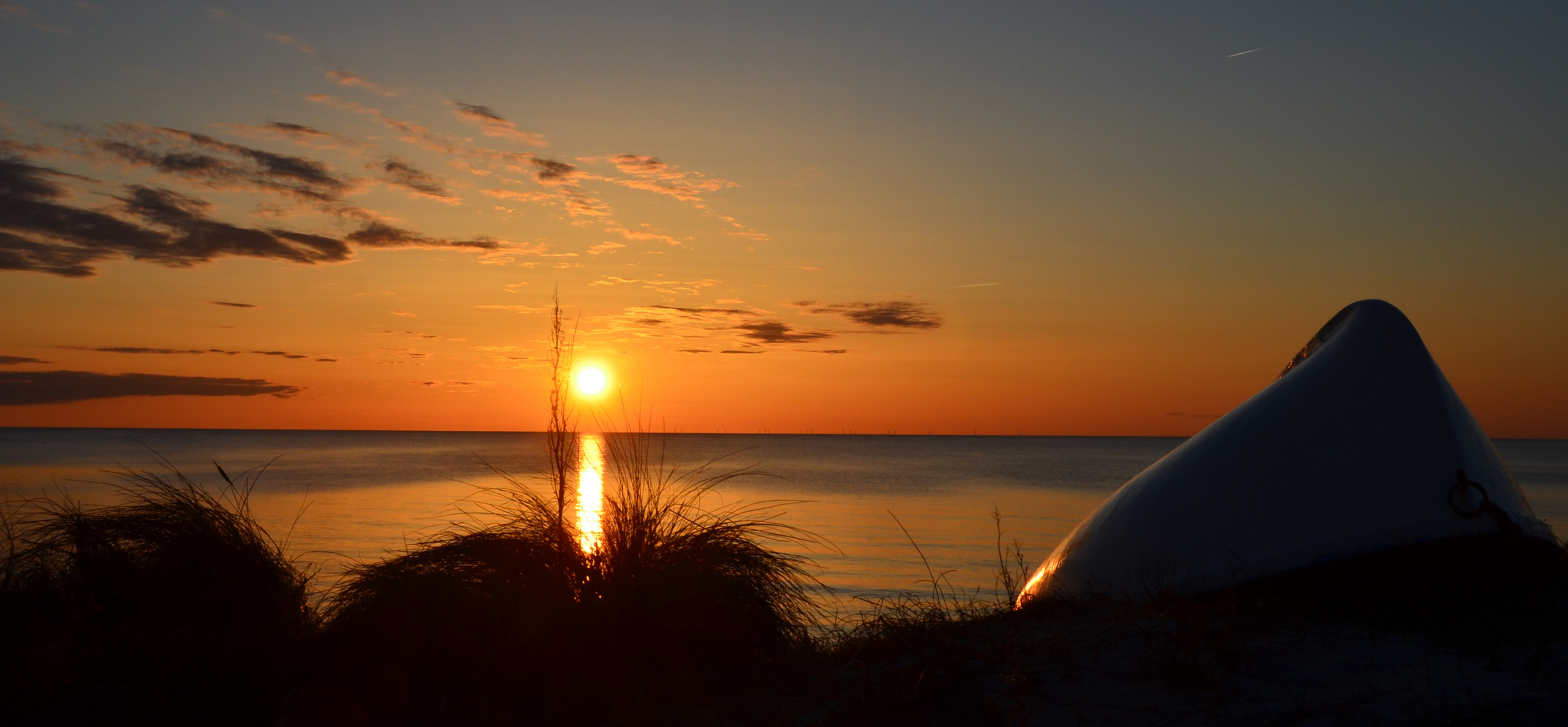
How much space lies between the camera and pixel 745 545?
461cm

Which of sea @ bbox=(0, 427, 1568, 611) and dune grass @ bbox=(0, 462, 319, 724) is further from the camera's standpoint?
sea @ bbox=(0, 427, 1568, 611)

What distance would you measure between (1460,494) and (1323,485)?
22.0 inches

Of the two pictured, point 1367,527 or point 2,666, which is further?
point 1367,527

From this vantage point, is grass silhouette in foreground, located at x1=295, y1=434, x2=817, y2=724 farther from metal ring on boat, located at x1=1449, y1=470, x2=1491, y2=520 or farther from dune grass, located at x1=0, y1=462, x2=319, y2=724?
metal ring on boat, located at x1=1449, y1=470, x2=1491, y2=520

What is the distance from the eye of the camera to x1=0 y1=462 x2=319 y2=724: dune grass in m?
3.73

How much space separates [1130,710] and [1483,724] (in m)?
0.97

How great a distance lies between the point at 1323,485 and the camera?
4543 millimetres

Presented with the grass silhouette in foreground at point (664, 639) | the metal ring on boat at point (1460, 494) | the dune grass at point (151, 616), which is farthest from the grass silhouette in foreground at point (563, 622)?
the metal ring on boat at point (1460, 494)

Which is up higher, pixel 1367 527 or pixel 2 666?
pixel 1367 527

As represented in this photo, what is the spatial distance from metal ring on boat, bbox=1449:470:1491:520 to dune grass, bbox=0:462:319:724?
17.2 feet

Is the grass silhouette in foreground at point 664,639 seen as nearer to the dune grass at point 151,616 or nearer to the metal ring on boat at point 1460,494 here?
the dune grass at point 151,616

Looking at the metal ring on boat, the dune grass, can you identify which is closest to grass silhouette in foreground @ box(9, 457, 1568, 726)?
the dune grass

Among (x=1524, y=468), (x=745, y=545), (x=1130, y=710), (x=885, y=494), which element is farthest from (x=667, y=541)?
(x=1524, y=468)

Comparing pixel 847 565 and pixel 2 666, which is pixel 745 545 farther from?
pixel 847 565
